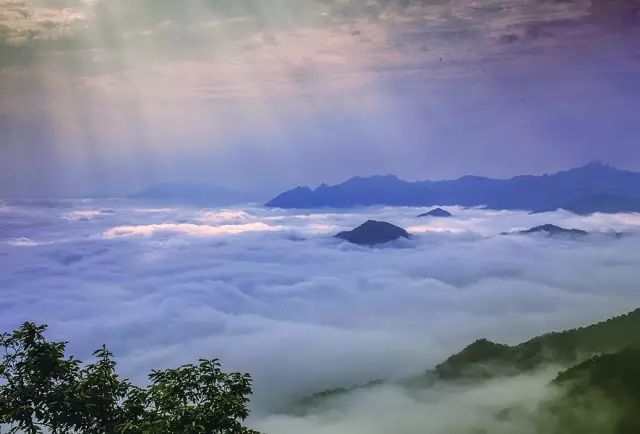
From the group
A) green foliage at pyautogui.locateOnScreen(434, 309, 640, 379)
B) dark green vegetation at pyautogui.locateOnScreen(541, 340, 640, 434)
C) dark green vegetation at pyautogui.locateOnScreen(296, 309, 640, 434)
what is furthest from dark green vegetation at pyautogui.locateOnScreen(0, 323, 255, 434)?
green foliage at pyautogui.locateOnScreen(434, 309, 640, 379)

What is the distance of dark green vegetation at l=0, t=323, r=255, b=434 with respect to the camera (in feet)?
40.0

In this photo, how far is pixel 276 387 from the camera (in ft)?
422

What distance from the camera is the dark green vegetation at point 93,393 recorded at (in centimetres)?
1220

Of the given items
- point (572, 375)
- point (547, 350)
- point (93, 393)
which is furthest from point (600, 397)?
point (93, 393)

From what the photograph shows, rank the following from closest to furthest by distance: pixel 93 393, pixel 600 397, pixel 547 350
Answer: pixel 93 393
pixel 600 397
pixel 547 350

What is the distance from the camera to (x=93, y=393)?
13.0 metres

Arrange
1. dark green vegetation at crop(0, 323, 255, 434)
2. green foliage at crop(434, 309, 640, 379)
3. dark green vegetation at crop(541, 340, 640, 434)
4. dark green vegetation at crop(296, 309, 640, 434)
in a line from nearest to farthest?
dark green vegetation at crop(0, 323, 255, 434)
dark green vegetation at crop(541, 340, 640, 434)
dark green vegetation at crop(296, 309, 640, 434)
green foliage at crop(434, 309, 640, 379)

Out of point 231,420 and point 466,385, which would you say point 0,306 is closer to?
point 466,385

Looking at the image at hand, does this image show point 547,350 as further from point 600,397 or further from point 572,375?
point 600,397

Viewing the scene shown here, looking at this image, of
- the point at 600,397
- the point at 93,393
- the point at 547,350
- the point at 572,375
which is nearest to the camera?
the point at 93,393

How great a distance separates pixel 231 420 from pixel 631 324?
100388 mm

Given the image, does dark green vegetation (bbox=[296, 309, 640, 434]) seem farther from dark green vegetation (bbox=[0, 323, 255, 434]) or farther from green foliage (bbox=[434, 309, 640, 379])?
dark green vegetation (bbox=[0, 323, 255, 434])

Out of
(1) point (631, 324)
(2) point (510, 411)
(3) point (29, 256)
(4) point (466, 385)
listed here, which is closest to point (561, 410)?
(2) point (510, 411)

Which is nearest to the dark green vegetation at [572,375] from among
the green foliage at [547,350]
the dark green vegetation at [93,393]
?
the green foliage at [547,350]
